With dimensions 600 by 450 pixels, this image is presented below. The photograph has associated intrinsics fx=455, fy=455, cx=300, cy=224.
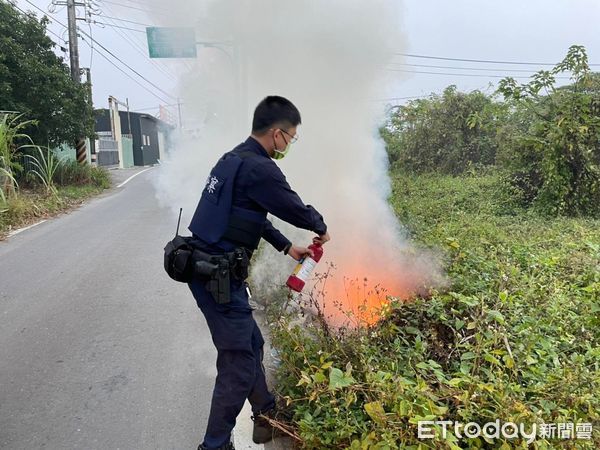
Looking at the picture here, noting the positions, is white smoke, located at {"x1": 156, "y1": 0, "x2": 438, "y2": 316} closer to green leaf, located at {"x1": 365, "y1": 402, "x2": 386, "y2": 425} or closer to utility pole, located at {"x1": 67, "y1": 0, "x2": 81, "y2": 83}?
green leaf, located at {"x1": 365, "y1": 402, "x2": 386, "y2": 425}

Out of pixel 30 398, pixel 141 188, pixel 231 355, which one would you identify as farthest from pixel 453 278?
pixel 141 188

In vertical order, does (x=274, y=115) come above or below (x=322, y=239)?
above

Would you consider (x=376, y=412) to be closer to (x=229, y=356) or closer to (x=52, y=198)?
(x=229, y=356)

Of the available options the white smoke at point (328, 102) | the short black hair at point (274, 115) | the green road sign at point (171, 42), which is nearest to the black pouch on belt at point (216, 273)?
the short black hair at point (274, 115)

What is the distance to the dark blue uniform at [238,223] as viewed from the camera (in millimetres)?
2223

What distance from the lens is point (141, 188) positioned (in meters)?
16.3

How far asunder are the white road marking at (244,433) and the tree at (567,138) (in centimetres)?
614

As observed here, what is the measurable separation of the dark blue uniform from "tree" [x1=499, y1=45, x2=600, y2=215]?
6.13m

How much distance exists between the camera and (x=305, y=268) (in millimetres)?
2584

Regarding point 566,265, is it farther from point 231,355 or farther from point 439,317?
point 231,355

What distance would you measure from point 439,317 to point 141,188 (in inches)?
591

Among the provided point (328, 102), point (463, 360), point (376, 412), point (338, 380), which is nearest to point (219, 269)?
point (338, 380)

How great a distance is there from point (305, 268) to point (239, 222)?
0.53m

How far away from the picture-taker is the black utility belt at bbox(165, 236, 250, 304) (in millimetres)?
2201
